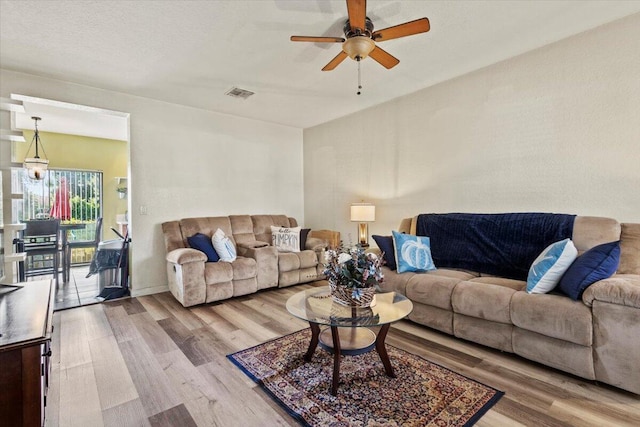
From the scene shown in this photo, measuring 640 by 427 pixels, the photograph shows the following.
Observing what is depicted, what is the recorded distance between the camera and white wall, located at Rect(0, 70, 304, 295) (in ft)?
12.6

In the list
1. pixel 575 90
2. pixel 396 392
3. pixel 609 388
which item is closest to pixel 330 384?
pixel 396 392

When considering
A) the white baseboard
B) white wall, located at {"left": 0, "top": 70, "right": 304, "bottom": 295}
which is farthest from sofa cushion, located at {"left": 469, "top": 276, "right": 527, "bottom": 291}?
the white baseboard

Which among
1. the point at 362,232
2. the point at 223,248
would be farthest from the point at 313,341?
the point at 362,232

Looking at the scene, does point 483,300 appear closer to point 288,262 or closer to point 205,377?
point 205,377

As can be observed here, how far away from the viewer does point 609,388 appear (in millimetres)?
1961

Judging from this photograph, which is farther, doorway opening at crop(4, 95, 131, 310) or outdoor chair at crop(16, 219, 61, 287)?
doorway opening at crop(4, 95, 131, 310)

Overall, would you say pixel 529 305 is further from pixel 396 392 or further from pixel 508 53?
pixel 508 53

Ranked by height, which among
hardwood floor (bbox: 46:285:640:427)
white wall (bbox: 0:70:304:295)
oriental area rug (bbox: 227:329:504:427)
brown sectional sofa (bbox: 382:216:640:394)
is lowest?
hardwood floor (bbox: 46:285:640:427)

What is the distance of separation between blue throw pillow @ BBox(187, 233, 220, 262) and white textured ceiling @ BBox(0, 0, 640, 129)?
1.87 metres

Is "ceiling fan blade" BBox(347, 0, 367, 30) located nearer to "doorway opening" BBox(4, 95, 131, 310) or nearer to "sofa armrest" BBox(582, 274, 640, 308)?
"sofa armrest" BBox(582, 274, 640, 308)

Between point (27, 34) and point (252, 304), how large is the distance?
326cm

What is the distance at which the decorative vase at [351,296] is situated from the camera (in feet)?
6.74

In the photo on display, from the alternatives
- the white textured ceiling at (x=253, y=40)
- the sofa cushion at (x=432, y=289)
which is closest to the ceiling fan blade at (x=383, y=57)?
the white textured ceiling at (x=253, y=40)

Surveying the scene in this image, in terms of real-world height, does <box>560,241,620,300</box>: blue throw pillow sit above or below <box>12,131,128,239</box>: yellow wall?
below
